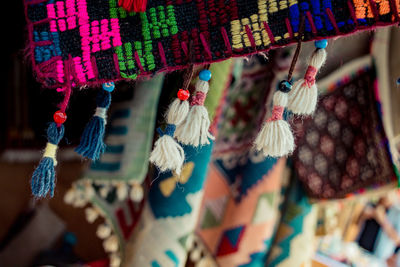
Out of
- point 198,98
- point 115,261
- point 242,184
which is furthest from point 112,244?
point 198,98

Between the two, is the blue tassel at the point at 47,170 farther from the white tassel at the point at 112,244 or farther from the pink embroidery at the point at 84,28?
the white tassel at the point at 112,244

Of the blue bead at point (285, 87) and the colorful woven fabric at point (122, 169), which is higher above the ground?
the blue bead at point (285, 87)

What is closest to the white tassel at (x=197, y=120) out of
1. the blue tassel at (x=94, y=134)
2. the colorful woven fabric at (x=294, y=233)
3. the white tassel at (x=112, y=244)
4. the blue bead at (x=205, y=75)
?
the blue bead at (x=205, y=75)

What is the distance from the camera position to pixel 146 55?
41 centimetres

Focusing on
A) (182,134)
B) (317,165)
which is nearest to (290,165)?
(317,165)

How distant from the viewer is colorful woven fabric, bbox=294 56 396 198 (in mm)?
662

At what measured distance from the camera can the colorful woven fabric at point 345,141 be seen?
26.0 inches

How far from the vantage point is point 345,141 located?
29.2 inches

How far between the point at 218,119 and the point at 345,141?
34 centimetres

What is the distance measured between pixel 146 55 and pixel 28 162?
662mm

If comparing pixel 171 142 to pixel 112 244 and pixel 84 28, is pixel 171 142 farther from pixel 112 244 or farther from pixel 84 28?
pixel 112 244

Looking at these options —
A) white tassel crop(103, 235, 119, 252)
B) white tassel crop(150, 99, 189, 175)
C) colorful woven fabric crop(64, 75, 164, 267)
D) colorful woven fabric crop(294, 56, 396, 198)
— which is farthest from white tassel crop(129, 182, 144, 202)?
colorful woven fabric crop(294, 56, 396, 198)

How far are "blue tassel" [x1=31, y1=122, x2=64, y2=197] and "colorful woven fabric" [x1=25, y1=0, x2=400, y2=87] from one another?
0.19 ft

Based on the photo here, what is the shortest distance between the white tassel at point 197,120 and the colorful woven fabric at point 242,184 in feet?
0.83
